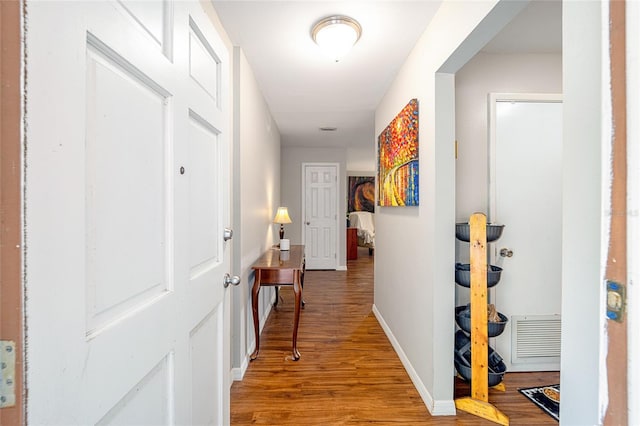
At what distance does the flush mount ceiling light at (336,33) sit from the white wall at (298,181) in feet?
12.3

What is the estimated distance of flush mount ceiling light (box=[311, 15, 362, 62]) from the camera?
5.39ft

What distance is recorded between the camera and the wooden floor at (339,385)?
5.29 ft

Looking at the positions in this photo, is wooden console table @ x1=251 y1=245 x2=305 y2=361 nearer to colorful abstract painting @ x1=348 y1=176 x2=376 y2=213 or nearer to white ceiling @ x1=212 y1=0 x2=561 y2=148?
white ceiling @ x1=212 y1=0 x2=561 y2=148

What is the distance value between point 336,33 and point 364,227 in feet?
19.8

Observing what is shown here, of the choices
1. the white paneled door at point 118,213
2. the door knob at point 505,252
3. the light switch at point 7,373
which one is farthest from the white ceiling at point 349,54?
the light switch at point 7,373

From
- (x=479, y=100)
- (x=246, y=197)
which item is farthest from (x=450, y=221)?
(x=246, y=197)

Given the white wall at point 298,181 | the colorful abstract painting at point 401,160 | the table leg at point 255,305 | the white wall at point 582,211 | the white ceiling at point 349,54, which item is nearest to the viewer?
the white wall at point 582,211

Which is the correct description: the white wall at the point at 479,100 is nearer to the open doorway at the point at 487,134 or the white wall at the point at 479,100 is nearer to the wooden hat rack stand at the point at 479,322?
the open doorway at the point at 487,134

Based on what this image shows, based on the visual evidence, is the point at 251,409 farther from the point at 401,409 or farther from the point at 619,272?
the point at 619,272

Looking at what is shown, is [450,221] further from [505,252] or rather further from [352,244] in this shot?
[352,244]

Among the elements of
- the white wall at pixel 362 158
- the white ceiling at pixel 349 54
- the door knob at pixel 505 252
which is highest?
the white wall at pixel 362 158

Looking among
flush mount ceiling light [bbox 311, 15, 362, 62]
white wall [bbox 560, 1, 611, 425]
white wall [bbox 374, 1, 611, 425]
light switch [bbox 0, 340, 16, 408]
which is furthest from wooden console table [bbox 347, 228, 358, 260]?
light switch [bbox 0, 340, 16, 408]

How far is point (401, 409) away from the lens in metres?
1.68

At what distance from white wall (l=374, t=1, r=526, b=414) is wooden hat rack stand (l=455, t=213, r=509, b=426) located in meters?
0.12
